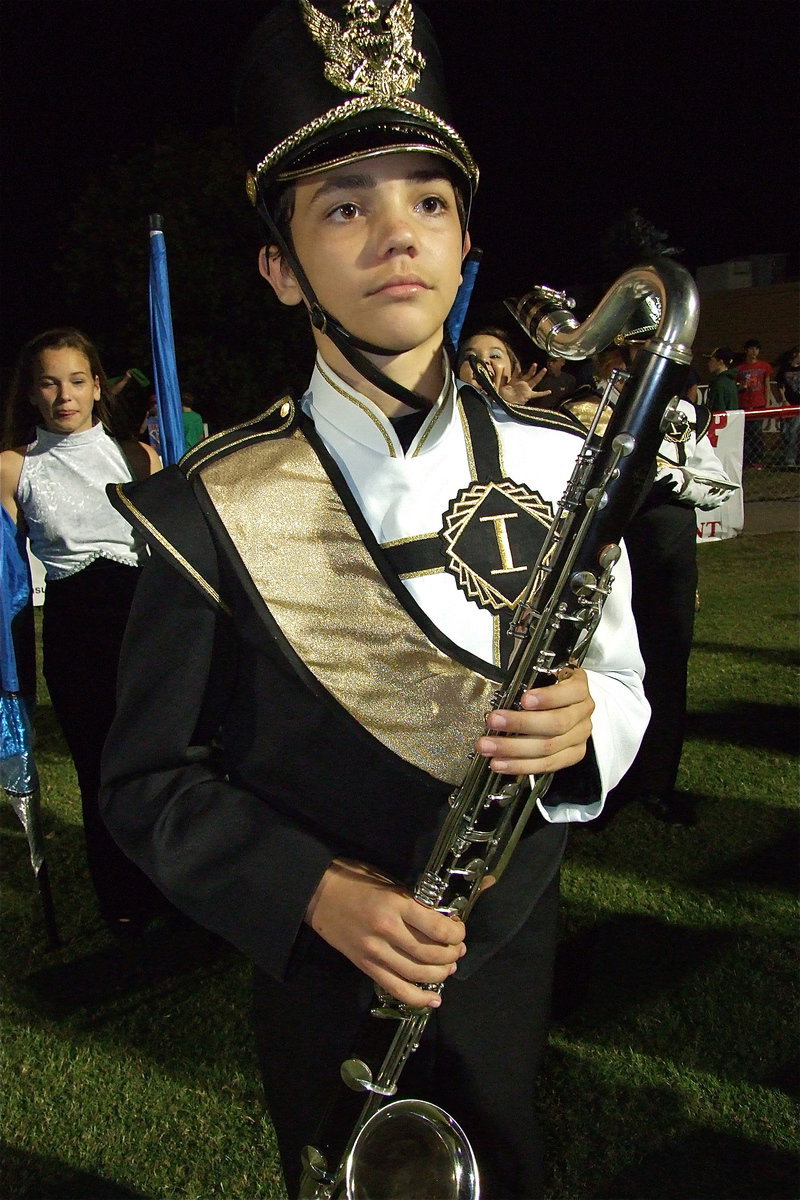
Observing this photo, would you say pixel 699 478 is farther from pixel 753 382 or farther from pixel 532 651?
pixel 753 382

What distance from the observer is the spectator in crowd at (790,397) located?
42.6ft

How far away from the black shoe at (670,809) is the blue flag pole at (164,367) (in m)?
2.96

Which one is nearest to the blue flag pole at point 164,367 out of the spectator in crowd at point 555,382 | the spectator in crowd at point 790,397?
the spectator in crowd at point 555,382

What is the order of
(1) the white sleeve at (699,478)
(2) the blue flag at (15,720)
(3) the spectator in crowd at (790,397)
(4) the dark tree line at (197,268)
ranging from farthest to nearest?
(4) the dark tree line at (197,268)
(3) the spectator in crowd at (790,397)
(1) the white sleeve at (699,478)
(2) the blue flag at (15,720)

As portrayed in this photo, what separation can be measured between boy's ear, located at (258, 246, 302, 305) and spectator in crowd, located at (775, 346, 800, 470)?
488 inches

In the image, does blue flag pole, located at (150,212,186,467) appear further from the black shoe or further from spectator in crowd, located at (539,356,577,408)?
the black shoe

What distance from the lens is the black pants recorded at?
12.3 feet

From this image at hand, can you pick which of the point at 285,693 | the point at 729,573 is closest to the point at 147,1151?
the point at 285,693

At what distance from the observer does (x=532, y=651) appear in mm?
1242

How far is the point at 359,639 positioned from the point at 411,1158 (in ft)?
2.45

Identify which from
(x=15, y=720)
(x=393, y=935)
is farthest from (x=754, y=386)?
(x=393, y=935)

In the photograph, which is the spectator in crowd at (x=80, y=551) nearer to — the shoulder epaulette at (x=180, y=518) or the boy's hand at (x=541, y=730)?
the shoulder epaulette at (x=180, y=518)

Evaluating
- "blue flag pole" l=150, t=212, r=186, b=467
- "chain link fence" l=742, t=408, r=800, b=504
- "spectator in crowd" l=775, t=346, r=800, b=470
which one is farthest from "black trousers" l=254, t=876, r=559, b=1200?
"spectator in crowd" l=775, t=346, r=800, b=470

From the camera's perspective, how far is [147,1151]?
277 centimetres
